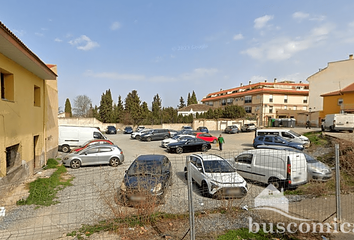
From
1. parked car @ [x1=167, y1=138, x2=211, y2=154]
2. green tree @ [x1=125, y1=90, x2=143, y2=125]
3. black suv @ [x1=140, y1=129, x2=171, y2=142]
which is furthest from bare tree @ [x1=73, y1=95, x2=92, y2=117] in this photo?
parked car @ [x1=167, y1=138, x2=211, y2=154]

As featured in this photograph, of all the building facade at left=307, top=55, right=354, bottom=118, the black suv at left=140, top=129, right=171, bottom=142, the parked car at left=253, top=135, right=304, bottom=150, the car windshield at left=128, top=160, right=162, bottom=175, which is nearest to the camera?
the car windshield at left=128, top=160, right=162, bottom=175

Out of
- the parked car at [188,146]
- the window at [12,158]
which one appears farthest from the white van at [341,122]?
the window at [12,158]

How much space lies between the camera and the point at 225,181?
21.0ft

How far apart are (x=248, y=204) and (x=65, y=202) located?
6236 millimetres

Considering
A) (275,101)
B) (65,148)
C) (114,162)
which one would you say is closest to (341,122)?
(114,162)

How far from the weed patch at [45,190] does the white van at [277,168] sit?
7.64 metres

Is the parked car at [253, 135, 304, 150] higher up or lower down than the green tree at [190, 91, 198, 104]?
lower down

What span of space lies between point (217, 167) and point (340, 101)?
33.7 m

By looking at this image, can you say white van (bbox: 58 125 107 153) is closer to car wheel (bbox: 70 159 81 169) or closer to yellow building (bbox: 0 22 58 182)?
yellow building (bbox: 0 22 58 182)

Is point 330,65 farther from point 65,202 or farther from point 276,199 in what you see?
point 65,202

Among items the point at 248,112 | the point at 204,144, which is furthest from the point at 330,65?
the point at 204,144

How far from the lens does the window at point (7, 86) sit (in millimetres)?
7895

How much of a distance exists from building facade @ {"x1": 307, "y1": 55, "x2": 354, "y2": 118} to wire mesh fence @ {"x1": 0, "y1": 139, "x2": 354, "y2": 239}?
37993mm

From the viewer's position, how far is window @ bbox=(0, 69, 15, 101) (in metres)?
7.89
